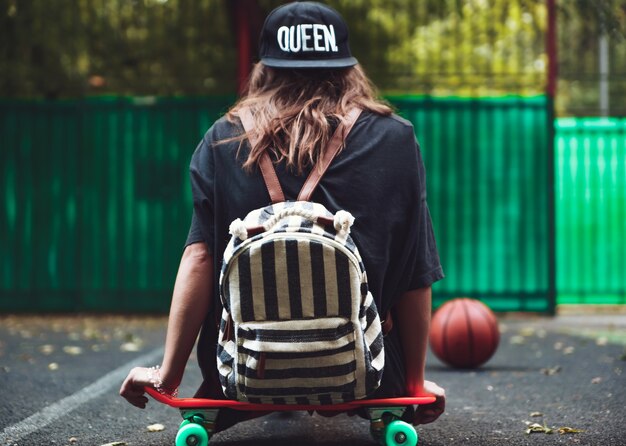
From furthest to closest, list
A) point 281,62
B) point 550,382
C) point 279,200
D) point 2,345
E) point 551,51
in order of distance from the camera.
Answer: point 551,51, point 2,345, point 550,382, point 281,62, point 279,200

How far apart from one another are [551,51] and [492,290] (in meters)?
2.44

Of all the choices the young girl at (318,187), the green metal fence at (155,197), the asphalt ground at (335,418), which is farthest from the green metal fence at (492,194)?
the young girl at (318,187)

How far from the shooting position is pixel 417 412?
3.54m

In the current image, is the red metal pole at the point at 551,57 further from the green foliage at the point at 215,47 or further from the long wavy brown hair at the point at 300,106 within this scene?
the long wavy brown hair at the point at 300,106

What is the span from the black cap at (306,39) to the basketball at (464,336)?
9.52 feet

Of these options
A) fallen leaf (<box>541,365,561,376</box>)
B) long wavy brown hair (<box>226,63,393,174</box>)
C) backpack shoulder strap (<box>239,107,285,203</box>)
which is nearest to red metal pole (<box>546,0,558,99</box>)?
fallen leaf (<box>541,365,561,376</box>)

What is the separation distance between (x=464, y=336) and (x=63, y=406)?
2543 millimetres

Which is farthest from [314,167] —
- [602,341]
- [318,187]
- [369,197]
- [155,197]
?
[155,197]

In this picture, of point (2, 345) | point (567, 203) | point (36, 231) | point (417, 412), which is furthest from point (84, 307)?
point (417, 412)

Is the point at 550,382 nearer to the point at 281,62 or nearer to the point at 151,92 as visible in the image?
the point at 281,62

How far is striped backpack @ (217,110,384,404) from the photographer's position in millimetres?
2973

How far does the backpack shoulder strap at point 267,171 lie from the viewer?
3.25m

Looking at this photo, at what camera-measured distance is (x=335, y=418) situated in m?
4.50

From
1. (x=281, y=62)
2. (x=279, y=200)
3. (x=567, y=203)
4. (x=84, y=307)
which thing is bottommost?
(x=84, y=307)
